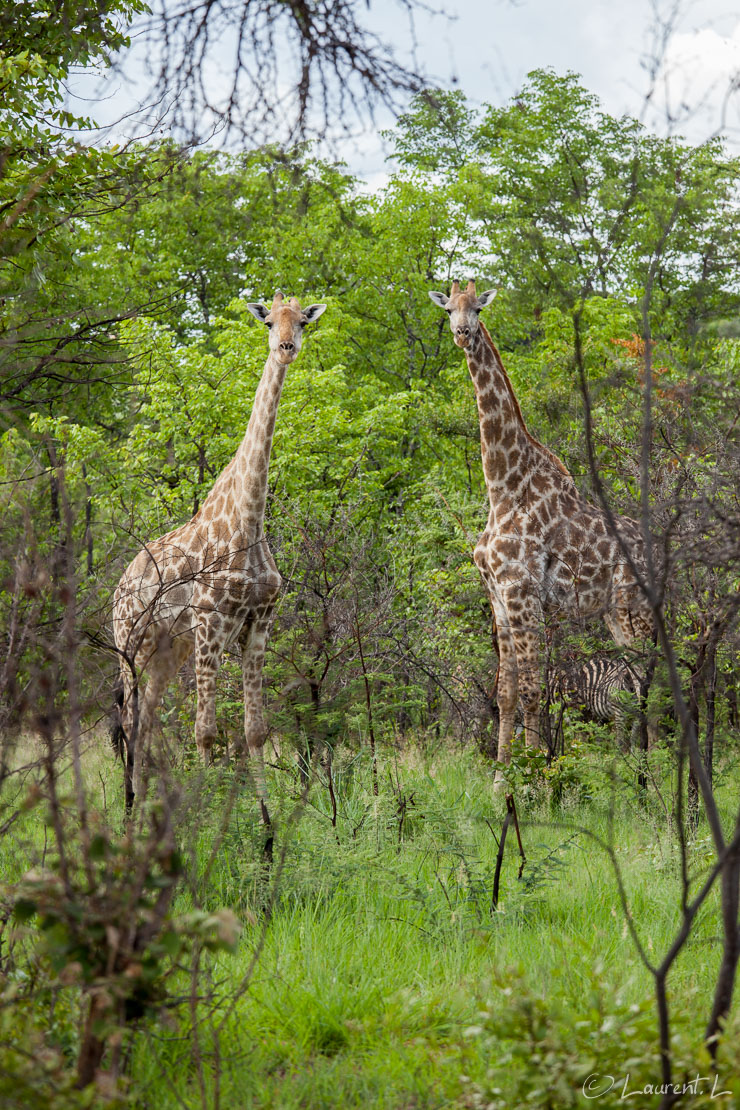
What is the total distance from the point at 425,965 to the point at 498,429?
5.27 meters

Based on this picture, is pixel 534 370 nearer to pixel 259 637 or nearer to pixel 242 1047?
pixel 259 637

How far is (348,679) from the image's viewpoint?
28.1 ft

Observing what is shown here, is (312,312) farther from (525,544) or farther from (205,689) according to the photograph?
(205,689)

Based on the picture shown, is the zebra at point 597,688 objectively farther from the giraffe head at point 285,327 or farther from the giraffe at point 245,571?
the giraffe head at point 285,327

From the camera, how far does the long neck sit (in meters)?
8.65

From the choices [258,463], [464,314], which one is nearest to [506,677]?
[258,463]

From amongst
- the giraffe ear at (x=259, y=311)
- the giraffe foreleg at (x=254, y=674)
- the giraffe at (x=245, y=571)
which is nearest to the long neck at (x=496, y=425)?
the giraffe at (x=245, y=571)

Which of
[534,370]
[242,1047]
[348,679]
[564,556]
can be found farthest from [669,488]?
[534,370]

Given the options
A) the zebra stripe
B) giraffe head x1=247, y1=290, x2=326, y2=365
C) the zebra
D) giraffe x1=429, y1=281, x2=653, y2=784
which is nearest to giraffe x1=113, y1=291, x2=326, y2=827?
giraffe head x1=247, y1=290, x2=326, y2=365

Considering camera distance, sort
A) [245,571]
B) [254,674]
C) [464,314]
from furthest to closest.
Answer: [464,314]
[254,674]
[245,571]

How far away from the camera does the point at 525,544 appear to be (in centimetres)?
838

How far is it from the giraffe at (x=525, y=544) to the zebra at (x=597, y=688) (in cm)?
36

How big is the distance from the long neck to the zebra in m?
1.61

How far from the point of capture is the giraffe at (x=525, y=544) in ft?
26.9
